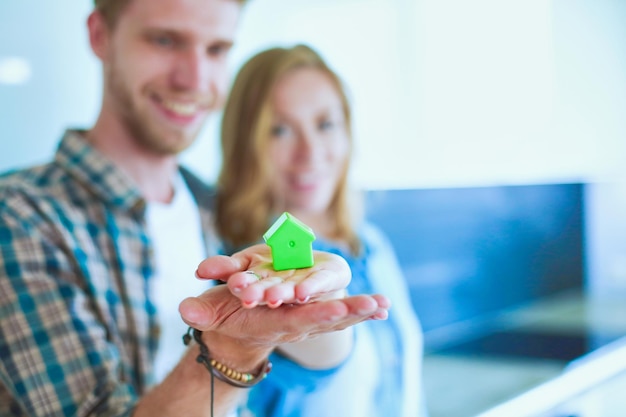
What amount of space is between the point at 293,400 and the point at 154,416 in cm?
24

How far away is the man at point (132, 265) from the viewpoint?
0.63 m

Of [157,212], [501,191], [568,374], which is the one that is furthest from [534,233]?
[157,212]

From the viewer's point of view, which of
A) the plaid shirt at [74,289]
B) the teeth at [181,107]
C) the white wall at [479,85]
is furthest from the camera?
the white wall at [479,85]

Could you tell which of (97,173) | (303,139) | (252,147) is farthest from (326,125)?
(97,173)

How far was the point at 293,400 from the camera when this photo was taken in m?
0.99

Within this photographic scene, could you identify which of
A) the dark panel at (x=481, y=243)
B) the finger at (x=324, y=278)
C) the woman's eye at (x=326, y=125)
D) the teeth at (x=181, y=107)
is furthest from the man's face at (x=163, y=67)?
the dark panel at (x=481, y=243)

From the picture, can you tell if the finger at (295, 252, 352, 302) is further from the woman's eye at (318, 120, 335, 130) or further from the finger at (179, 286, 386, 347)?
the woman's eye at (318, 120, 335, 130)

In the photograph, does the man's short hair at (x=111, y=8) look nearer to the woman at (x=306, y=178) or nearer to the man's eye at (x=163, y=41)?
the man's eye at (x=163, y=41)

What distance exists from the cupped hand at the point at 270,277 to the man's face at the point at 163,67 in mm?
593

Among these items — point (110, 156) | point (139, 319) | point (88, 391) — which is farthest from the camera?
point (110, 156)

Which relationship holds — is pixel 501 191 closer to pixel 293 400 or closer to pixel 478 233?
pixel 478 233

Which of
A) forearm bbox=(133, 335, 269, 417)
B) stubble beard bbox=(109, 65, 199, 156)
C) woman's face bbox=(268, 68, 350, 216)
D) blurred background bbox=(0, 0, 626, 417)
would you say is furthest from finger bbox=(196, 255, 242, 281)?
blurred background bbox=(0, 0, 626, 417)

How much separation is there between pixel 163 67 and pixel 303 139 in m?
0.32

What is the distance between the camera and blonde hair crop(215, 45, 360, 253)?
1288 mm
